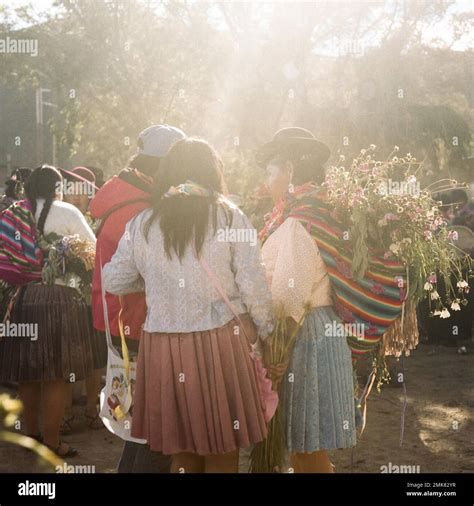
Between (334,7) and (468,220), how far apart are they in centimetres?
1301

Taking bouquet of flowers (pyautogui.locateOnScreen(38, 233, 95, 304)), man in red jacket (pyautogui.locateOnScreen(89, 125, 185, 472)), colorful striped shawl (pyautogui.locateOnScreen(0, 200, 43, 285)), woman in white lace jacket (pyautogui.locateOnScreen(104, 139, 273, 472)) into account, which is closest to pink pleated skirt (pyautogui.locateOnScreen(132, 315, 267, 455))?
woman in white lace jacket (pyautogui.locateOnScreen(104, 139, 273, 472))

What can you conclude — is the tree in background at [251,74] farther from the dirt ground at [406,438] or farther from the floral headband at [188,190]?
the floral headband at [188,190]

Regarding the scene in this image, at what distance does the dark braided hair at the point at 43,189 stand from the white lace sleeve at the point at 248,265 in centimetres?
224

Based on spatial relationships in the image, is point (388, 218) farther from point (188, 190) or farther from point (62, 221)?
point (62, 221)

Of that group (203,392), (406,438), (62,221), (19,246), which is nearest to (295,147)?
(203,392)

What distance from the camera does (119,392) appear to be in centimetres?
395

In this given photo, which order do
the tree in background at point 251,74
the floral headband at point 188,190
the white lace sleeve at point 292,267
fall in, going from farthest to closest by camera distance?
1. the tree in background at point 251,74
2. the white lace sleeve at point 292,267
3. the floral headband at point 188,190

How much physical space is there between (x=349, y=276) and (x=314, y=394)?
22.0 inches

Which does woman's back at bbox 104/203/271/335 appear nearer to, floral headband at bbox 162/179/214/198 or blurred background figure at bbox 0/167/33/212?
floral headband at bbox 162/179/214/198

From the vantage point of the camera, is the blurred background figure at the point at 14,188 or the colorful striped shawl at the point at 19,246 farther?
the blurred background figure at the point at 14,188

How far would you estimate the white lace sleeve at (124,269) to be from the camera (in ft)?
11.9

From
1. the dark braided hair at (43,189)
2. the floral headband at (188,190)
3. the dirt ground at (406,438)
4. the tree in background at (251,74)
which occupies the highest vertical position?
the tree in background at (251,74)

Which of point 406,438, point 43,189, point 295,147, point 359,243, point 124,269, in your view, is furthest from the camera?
point 406,438

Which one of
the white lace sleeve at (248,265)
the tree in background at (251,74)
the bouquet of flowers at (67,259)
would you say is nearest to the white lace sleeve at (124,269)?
the white lace sleeve at (248,265)
